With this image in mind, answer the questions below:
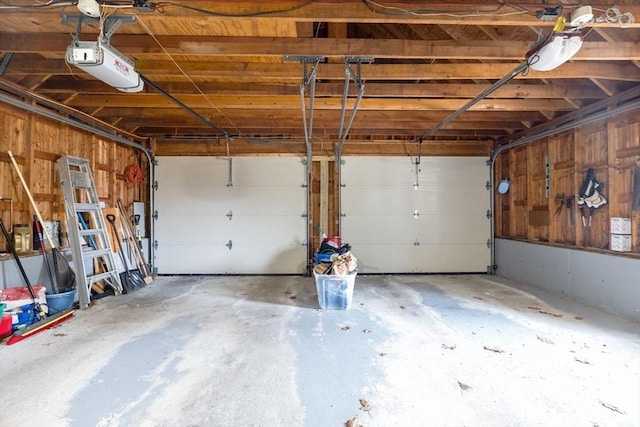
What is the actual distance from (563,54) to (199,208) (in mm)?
5352

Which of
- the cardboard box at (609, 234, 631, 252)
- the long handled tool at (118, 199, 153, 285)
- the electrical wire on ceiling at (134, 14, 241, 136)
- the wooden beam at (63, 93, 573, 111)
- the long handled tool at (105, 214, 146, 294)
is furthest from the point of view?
the long handled tool at (118, 199, 153, 285)

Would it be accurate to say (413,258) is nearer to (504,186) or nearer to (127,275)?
(504,186)

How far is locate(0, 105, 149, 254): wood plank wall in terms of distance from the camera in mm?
3188

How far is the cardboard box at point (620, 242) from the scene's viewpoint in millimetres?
3227

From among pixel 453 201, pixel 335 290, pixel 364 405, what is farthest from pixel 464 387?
pixel 453 201

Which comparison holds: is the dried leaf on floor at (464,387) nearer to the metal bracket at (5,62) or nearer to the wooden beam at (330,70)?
the wooden beam at (330,70)

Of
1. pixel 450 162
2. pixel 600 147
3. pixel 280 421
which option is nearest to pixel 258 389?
pixel 280 421

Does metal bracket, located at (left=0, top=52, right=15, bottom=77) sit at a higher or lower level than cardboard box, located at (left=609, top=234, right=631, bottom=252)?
higher

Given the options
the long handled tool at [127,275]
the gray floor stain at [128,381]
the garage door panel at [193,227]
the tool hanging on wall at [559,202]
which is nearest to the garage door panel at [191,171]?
the garage door panel at [193,227]

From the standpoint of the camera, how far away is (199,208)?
5480 millimetres

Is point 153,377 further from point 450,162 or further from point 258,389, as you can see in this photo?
point 450,162

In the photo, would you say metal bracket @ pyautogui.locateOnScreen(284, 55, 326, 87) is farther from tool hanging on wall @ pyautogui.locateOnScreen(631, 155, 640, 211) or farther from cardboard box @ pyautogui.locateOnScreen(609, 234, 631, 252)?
cardboard box @ pyautogui.locateOnScreen(609, 234, 631, 252)

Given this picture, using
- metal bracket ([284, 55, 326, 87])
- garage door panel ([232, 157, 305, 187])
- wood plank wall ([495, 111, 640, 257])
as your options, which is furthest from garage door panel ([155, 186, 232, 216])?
wood plank wall ([495, 111, 640, 257])

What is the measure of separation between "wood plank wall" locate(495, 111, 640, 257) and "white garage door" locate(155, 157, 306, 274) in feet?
12.4
